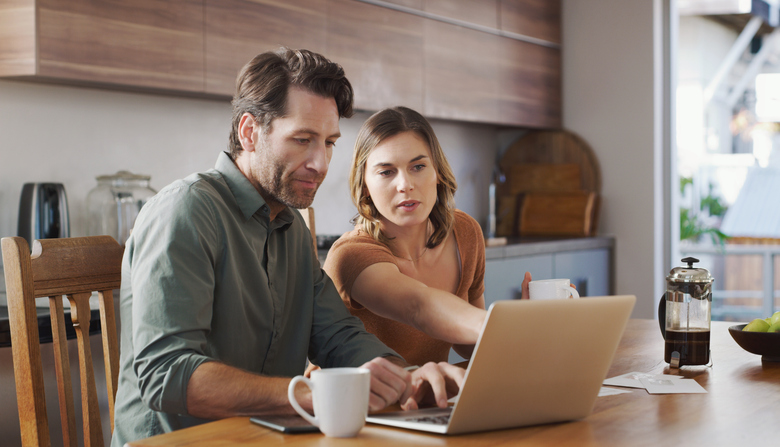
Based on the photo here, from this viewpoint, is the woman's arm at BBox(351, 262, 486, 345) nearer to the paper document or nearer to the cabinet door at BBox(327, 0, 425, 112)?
the paper document

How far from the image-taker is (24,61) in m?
2.32

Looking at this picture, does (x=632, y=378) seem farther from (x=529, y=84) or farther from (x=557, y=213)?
(x=529, y=84)

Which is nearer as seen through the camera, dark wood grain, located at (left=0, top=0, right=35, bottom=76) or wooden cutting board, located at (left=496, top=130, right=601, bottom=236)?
dark wood grain, located at (left=0, top=0, right=35, bottom=76)

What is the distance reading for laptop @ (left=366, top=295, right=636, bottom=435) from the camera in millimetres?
931

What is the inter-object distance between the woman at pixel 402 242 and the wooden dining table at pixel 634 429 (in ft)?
1.61

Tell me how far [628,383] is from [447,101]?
2705 mm

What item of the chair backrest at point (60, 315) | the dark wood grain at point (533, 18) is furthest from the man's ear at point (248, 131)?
the dark wood grain at point (533, 18)

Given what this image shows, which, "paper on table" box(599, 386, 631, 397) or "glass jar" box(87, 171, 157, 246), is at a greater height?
"glass jar" box(87, 171, 157, 246)

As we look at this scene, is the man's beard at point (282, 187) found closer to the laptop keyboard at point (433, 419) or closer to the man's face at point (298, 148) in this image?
the man's face at point (298, 148)

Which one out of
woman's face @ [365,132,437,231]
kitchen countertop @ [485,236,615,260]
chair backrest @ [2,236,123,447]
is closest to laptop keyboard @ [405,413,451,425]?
chair backrest @ [2,236,123,447]

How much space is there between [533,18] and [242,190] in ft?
11.2

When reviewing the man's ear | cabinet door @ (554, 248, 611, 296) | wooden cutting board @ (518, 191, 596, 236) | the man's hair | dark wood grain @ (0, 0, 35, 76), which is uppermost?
dark wood grain @ (0, 0, 35, 76)

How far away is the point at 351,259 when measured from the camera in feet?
5.49

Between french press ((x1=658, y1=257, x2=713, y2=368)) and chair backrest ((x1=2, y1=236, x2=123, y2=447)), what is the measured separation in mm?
1032
